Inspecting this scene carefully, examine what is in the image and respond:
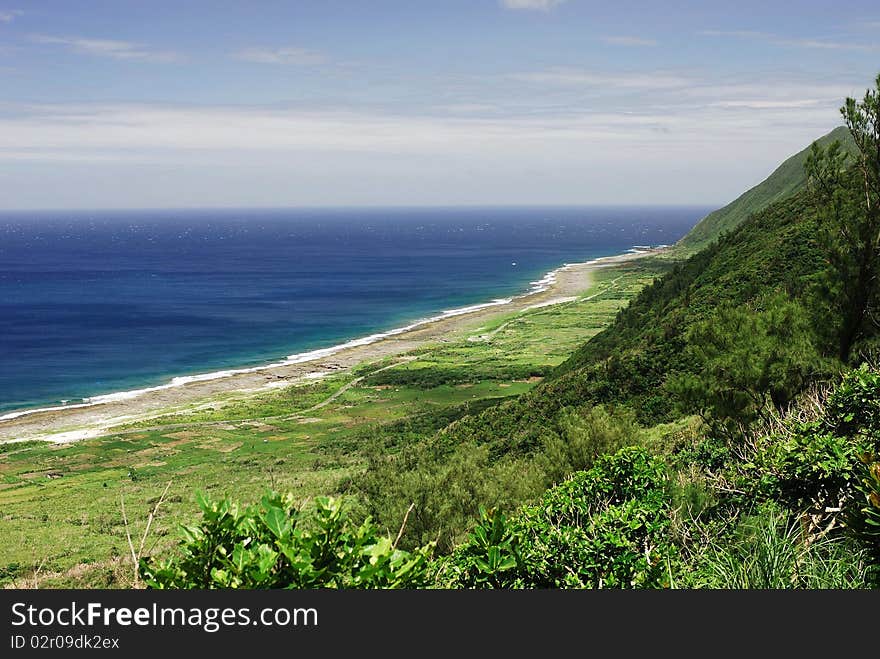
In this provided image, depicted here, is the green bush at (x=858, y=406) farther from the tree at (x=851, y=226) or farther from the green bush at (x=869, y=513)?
the tree at (x=851, y=226)

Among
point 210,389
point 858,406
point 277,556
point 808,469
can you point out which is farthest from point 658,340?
point 210,389

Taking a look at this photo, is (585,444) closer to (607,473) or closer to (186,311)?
(607,473)

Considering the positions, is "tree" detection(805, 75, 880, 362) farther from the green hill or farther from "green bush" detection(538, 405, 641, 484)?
the green hill

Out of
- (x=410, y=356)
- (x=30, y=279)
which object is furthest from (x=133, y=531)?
(x=30, y=279)

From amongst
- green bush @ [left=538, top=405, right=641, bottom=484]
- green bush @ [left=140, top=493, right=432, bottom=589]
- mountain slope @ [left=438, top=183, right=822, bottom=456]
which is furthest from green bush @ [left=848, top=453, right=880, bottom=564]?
mountain slope @ [left=438, top=183, right=822, bottom=456]

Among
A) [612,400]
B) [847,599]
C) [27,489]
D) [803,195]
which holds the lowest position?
[27,489]

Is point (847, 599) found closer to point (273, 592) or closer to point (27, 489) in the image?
point (273, 592)
